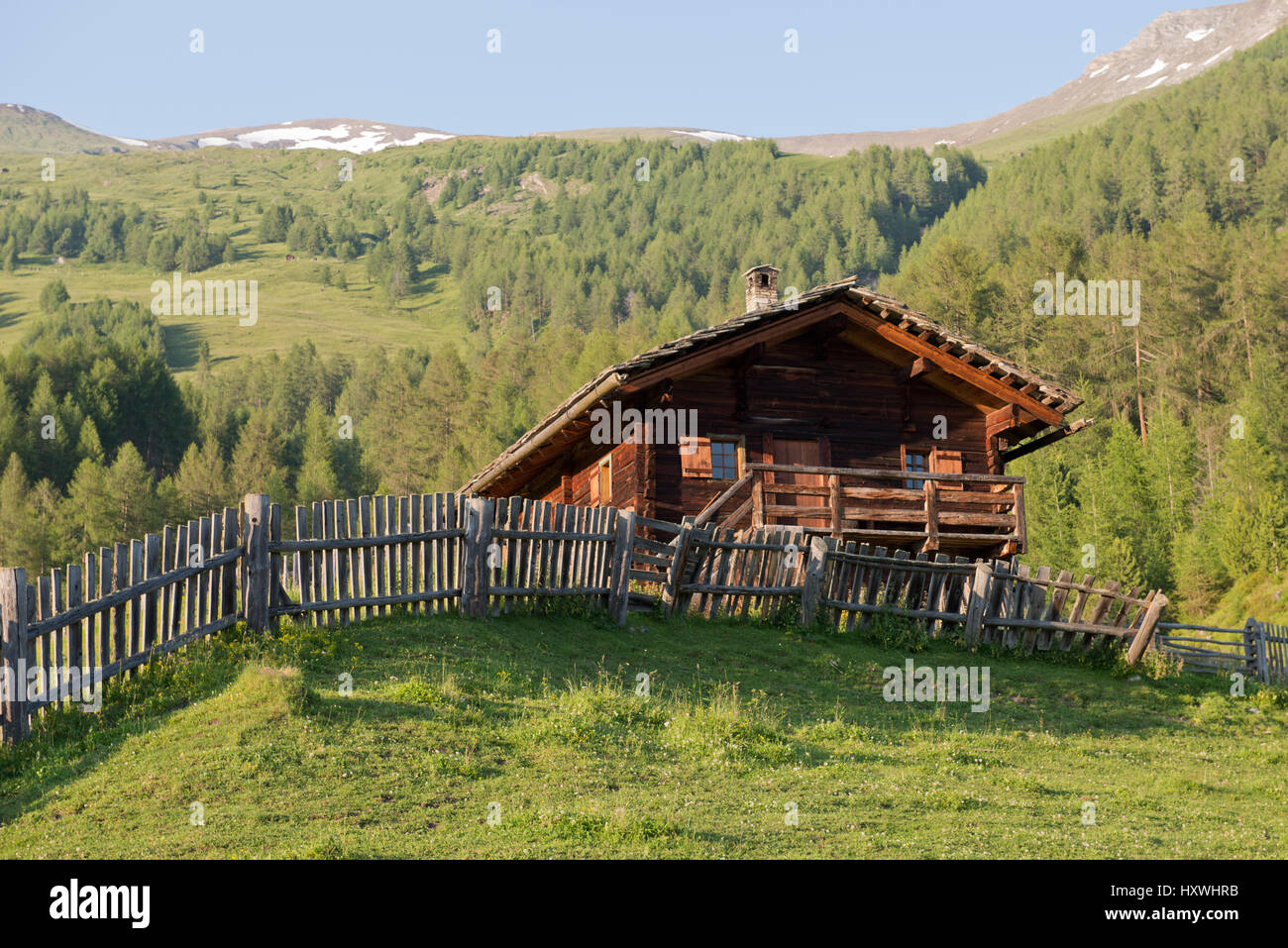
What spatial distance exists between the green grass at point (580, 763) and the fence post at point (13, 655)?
24 centimetres

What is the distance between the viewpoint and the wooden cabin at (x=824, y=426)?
2361cm

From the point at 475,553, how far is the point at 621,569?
257 cm

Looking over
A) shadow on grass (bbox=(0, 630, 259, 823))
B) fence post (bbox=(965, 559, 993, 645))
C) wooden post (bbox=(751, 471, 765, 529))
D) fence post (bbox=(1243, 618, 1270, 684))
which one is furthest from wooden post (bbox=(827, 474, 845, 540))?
shadow on grass (bbox=(0, 630, 259, 823))

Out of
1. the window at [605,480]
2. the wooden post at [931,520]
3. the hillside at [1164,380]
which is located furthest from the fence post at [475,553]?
the hillside at [1164,380]

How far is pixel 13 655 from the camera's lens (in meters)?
11.7

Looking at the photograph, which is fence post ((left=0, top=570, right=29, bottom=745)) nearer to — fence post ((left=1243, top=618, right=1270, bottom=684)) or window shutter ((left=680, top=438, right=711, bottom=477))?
window shutter ((left=680, top=438, right=711, bottom=477))

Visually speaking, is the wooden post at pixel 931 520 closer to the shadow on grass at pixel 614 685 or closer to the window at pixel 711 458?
the shadow on grass at pixel 614 685

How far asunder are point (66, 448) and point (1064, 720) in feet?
289

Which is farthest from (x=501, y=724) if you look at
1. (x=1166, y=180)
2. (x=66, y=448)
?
(x=1166, y=180)

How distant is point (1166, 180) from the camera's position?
116 metres

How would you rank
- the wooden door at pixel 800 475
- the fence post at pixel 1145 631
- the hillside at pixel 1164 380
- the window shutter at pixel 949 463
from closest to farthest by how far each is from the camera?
the fence post at pixel 1145 631
the wooden door at pixel 800 475
the window shutter at pixel 949 463
the hillside at pixel 1164 380

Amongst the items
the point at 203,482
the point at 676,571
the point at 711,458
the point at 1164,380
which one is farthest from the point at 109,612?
the point at 203,482

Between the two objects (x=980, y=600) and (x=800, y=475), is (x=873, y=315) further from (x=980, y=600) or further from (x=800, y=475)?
(x=980, y=600)

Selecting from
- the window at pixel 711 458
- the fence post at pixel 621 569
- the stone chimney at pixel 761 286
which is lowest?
the fence post at pixel 621 569
